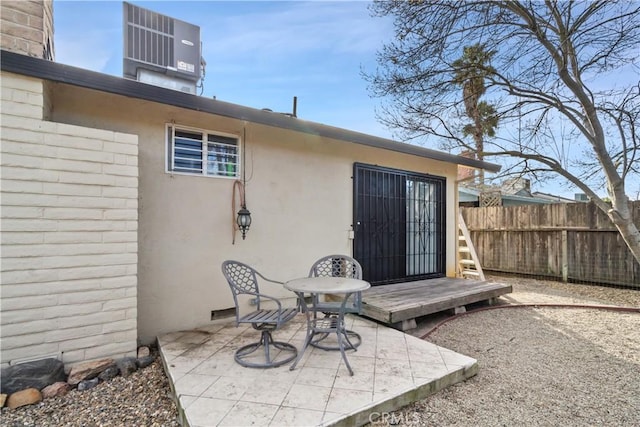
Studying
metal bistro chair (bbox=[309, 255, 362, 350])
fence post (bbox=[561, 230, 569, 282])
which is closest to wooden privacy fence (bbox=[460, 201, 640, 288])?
fence post (bbox=[561, 230, 569, 282])

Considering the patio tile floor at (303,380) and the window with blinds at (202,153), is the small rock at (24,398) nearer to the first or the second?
the patio tile floor at (303,380)

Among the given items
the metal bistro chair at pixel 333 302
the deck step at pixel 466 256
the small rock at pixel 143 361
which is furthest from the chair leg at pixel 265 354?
the deck step at pixel 466 256

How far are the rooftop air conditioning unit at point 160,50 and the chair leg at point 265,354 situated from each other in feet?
8.93

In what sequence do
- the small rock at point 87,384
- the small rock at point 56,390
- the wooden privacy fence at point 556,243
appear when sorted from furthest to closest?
the wooden privacy fence at point 556,243, the small rock at point 87,384, the small rock at point 56,390

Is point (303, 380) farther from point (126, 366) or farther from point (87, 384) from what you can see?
point (87, 384)

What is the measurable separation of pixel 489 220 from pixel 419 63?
491cm

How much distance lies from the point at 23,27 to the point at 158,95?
39.2 inches

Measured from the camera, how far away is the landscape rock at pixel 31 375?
2.22 metres

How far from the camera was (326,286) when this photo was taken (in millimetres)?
2627

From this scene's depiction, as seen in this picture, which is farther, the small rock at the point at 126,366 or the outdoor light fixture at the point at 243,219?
the outdoor light fixture at the point at 243,219

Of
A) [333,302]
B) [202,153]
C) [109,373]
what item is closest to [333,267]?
[333,302]

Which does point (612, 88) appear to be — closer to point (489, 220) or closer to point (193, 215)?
point (489, 220)

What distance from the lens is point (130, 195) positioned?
2.77m

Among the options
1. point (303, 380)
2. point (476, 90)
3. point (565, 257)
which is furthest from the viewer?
point (565, 257)
